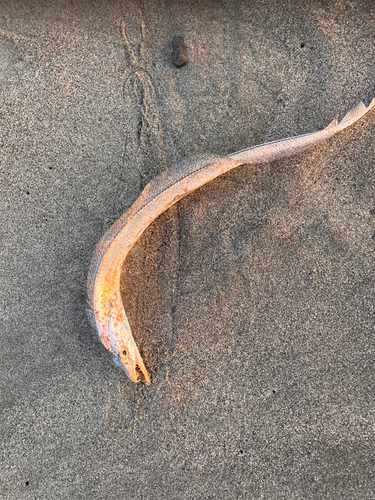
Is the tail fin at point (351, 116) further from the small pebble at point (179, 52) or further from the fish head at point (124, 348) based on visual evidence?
the fish head at point (124, 348)

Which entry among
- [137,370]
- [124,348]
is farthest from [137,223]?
[137,370]

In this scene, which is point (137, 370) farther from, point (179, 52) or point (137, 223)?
point (179, 52)

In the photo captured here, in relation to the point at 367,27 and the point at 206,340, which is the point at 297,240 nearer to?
the point at 206,340

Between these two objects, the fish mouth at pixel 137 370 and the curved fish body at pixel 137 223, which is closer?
the curved fish body at pixel 137 223

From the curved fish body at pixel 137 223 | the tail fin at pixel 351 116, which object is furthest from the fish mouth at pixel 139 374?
the tail fin at pixel 351 116

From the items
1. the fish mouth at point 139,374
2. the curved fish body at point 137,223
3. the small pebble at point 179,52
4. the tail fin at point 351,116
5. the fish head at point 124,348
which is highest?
the small pebble at point 179,52

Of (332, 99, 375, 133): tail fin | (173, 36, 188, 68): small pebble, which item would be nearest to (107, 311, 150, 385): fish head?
(173, 36, 188, 68): small pebble
